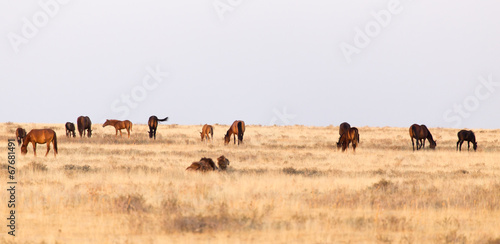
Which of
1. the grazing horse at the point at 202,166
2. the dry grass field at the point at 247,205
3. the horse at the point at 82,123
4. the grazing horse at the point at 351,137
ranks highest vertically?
the horse at the point at 82,123

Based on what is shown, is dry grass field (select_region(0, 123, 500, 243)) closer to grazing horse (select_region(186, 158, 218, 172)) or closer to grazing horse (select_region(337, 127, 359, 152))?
grazing horse (select_region(186, 158, 218, 172))

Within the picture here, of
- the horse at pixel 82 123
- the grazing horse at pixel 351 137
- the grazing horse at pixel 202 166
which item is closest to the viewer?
the grazing horse at pixel 202 166

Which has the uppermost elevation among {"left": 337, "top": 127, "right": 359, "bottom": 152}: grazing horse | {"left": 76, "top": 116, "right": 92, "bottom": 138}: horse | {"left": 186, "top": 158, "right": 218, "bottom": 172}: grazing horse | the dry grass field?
{"left": 76, "top": 116, "right": 92, "bottom": 138}: horse

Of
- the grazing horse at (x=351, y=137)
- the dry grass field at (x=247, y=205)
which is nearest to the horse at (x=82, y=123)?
the grazing horse at (x=351, y=137)

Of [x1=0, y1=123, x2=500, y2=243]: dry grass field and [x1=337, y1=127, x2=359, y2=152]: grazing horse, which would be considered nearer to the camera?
[x1=0, y1=123, x2=500, y2=243]: dry grass field

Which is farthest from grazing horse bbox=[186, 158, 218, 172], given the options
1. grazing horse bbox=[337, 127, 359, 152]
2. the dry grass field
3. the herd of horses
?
grazing horse bbox=[337, 127, 359, 152]

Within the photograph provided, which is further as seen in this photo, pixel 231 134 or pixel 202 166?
pixel 231 134

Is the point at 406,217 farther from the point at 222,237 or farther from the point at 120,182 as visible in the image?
the point at 120,182

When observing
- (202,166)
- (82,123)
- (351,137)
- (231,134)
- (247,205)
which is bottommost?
(247,205)

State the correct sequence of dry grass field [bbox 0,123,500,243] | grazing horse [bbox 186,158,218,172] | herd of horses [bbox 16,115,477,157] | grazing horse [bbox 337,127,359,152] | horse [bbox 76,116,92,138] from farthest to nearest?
horse [bbox 76,116,92,138] < grazing horse [bbox 337,127,359,152] < herd of horses [bbox 16,115,477,157] < grazing horse [bbox 186,158,218,172] < dry grass field [bbox 0,123,500,243]

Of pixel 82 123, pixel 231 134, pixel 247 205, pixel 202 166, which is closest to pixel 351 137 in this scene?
pixel 231 134

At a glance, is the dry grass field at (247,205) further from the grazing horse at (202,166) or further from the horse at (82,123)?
the horse at (82,123)

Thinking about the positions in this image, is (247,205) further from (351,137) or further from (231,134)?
(231,134)

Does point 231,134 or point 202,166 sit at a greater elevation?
point 231,134
